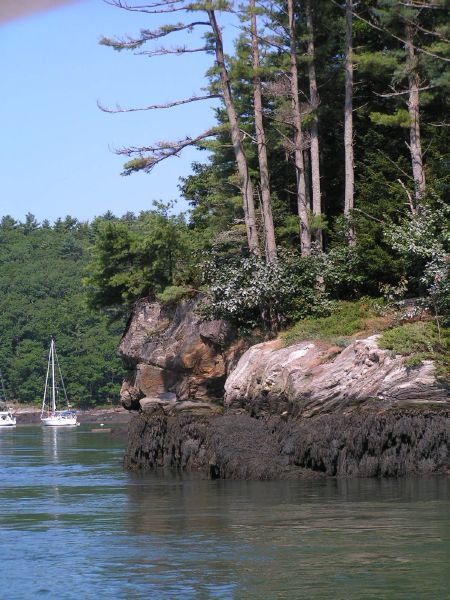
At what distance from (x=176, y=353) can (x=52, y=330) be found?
9296 centimetres

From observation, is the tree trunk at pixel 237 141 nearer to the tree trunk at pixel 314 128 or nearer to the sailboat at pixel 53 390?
the tree trunk at pixel 314 128

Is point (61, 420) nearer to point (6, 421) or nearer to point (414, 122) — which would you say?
point (6, 421)

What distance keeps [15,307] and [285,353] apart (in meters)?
113

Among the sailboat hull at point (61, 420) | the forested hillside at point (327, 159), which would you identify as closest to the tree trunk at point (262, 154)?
the forested hillside at point (327, 159)

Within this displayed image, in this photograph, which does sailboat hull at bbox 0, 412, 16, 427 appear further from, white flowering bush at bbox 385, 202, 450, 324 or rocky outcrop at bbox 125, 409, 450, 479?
white flowering bush at bbox 385, 202, 450, 324

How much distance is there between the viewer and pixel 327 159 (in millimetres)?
41594

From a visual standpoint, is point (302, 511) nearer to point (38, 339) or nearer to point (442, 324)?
point (442, 324)

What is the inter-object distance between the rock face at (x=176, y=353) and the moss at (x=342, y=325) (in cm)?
471

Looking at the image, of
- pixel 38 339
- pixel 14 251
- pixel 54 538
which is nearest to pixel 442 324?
pixel 54 538

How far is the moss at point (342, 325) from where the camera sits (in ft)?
99.6

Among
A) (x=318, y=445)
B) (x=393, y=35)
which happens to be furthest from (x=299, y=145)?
(x=318, y=445)

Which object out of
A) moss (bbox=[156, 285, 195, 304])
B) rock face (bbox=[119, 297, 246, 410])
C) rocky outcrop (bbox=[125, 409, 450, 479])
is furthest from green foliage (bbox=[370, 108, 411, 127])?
moss (bbox=[156, 285, 195, 304])

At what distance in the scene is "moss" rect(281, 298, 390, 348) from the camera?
30.4m

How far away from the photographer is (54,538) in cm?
1795
